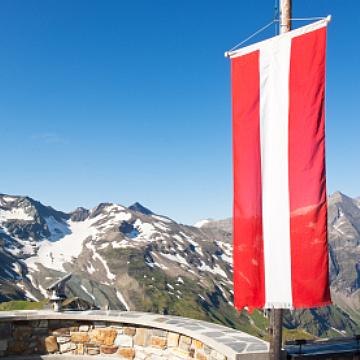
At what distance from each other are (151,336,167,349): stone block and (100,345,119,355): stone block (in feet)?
3.61

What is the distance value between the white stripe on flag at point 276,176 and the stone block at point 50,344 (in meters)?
6.17

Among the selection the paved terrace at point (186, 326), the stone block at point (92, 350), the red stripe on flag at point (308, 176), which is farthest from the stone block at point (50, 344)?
the red stripe on flag at point (308, 176)

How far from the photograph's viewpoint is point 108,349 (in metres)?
10.4

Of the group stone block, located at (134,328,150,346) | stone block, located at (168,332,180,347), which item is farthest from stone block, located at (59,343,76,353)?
stone block, located at (168,332,180,347)

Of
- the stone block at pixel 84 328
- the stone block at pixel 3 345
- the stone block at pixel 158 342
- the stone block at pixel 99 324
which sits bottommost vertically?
the stone block at pixel 3 345

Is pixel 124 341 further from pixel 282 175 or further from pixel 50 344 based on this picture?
pixel 282 175

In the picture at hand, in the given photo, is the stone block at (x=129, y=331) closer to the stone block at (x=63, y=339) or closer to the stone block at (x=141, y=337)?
the stone block at (x=141, y=337)

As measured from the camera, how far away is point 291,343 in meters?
7.73

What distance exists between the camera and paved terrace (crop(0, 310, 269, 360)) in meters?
7.30

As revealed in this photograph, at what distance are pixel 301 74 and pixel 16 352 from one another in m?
9.12

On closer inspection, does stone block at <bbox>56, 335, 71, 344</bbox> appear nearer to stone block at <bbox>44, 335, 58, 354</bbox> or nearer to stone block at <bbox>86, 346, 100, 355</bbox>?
stone block at <bbox>44, 335, 58, 354</bbox>

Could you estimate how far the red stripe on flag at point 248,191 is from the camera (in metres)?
7.04

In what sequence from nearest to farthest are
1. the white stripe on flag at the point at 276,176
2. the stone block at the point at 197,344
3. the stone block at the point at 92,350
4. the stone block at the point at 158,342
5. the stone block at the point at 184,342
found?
the white stripe on flag at the point at 276,176 < the stone block at the point at 197,344 < the stone block at the point at 184,342 < the stone block at the point at 158,342 < the stone block at the point at 92,350

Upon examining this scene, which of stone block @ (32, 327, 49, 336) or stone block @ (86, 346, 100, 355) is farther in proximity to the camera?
stone block @ (32, 327, 49, 336)
